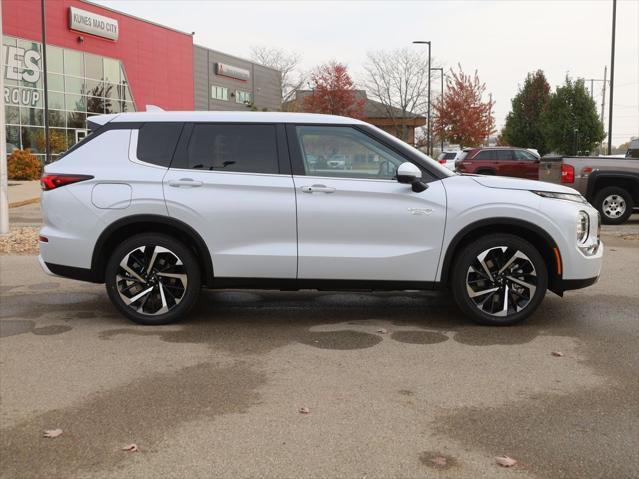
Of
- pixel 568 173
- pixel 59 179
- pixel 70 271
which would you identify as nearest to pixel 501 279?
pixel 70 271

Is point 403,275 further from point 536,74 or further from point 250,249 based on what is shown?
point 536,74

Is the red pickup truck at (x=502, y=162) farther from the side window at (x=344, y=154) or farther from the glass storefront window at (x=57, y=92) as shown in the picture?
the glass storefront window at (x=57, y=92)

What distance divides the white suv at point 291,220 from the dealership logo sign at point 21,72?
31980 millimetres

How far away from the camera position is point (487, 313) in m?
5.74

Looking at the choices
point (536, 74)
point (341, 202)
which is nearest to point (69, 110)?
point (536, 74)

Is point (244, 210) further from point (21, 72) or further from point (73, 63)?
point (73, 63)

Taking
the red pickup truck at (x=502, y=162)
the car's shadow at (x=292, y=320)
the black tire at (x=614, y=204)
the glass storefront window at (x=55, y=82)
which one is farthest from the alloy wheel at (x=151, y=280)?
the glass storefront window at (x=55, y=82)

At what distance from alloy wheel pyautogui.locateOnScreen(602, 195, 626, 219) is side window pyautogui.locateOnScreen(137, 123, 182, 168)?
1113 cm

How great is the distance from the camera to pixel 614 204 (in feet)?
47.0

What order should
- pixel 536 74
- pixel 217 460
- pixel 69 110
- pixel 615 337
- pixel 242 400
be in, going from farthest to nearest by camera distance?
pixel 536 74, pixel 69 110, pixel 615 337, pixel 242 400, pixel 217 460

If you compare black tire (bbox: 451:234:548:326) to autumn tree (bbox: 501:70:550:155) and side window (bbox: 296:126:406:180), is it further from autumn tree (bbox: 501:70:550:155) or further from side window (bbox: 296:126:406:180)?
autumn tree (bbox: 501:70:550:155)

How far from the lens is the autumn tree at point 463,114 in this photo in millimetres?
56594

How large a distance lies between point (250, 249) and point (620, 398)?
300 cm

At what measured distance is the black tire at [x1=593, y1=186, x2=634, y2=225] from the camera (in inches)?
558
